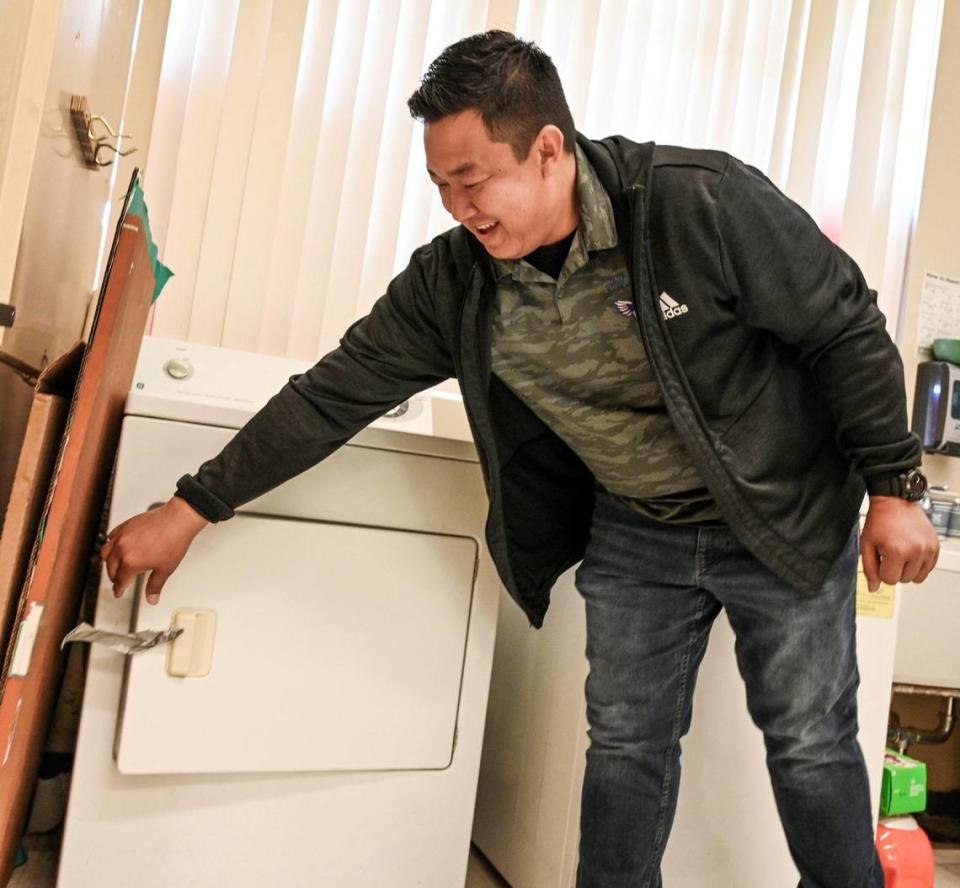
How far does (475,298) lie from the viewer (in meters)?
1.12

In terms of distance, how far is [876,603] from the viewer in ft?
4.75

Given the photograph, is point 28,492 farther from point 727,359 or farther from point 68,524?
point 727,359

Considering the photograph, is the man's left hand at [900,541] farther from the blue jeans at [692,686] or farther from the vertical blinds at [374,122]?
the vertical blinds at [374,122]

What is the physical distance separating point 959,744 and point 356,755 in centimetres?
192

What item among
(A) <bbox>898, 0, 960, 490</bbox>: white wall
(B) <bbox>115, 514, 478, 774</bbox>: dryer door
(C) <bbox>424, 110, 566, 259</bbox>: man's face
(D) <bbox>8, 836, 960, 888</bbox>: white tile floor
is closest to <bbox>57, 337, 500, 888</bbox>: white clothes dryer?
(B) <bbox>115, 514, 478, 774</bbox>: dryer door

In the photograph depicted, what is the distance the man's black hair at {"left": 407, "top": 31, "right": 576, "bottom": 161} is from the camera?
985 millimetres

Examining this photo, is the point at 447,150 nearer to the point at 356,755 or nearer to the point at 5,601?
the point at 5,601

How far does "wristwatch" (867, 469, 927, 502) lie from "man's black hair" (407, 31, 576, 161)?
1.81 ft

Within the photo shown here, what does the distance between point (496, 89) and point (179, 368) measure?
864 millimetres

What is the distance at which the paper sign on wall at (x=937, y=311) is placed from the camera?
2.60m

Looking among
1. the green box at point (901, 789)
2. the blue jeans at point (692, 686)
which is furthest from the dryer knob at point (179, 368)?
the green box at point (901, 789)

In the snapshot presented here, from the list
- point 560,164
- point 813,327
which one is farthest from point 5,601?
point 813,327

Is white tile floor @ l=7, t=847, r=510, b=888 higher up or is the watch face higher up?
the watch face

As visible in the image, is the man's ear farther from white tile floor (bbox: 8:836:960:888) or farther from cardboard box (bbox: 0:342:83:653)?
white tile floor (bbox: 8:836:960:888)
